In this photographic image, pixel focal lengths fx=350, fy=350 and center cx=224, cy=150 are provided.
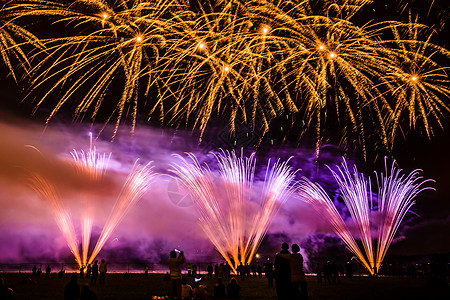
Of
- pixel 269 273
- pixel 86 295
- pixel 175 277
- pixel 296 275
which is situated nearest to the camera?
pixel 296 275

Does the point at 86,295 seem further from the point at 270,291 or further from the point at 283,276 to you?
the point at 270,291

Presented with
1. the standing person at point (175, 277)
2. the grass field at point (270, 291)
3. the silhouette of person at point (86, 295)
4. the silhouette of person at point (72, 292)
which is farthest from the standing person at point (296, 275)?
the grass field at point (270, 291)

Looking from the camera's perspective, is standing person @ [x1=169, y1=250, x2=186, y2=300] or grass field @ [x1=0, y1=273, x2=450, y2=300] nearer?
standing person @ [x1=169, y1=250, x2=186, y2=300]

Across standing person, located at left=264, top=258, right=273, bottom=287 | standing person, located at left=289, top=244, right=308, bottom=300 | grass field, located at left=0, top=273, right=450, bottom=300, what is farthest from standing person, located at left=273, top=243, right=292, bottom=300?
standing person, located at left=264, top=258, right=273, bottom=287

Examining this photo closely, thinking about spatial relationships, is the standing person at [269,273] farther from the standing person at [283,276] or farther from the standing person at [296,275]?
the standing person at [283,276]

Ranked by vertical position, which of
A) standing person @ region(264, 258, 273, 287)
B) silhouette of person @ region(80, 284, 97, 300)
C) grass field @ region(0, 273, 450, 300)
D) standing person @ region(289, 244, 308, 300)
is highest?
standing person @ region(289, 244, 308, 300)

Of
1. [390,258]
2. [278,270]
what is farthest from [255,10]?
[390,258]

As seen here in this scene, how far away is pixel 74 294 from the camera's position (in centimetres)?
996

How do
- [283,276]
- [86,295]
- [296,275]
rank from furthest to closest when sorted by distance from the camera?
1. [86,295]
2. [296,275]
3. [283,276]

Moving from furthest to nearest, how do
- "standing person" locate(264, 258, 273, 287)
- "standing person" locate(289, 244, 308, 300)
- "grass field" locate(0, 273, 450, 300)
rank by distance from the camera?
1. "standing person" locate(264, 258, 273, 287)
2. "grass field" locate(0, 273, 450, 300)
3. "standing person" locate(289, 244, 308, 300)

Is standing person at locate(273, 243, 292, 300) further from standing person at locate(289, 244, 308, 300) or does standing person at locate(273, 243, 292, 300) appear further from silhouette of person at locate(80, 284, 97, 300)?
silhouette of person at locate(80, 284, 97, 300)

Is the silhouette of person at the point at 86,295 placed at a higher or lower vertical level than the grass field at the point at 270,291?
higher

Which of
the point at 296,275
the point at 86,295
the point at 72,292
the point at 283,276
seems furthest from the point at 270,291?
the point at 72,292

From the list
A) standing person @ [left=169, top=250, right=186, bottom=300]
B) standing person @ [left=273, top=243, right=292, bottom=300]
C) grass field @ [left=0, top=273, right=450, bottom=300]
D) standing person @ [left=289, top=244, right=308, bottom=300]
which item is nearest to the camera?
standing person @ [left=273, top=243, right=292, bottom=300]
